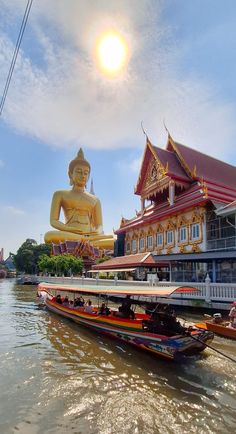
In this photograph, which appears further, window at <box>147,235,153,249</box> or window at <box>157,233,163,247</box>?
window at <box>147,235,153,249</box>

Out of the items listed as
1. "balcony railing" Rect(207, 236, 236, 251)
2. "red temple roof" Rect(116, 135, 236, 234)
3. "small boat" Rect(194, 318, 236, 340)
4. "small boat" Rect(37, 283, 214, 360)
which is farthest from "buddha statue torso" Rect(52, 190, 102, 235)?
"small boat" Rect(194, 318, 236, 340)

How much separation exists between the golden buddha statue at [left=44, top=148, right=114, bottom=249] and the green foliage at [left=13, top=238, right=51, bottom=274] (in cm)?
1407

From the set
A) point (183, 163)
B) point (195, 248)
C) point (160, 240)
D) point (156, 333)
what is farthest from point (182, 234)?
point (156, 333)

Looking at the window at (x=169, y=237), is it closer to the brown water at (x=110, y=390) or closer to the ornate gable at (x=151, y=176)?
the ornate gable at (x=151, y=176)

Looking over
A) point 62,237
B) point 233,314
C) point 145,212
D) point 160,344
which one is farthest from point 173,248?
point 62,237

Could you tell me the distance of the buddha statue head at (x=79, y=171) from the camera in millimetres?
47344

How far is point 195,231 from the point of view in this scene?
21.1m

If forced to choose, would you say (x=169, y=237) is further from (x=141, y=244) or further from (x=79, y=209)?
(x=79, y=209)

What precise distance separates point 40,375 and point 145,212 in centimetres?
2166

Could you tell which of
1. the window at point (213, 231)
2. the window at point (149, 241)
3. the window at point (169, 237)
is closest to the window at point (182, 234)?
the window at point (169, 237)

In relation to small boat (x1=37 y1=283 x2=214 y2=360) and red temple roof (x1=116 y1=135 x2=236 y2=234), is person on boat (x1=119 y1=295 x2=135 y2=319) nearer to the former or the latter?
small boat (x1=37 y1=283 x2=214 y2=360)

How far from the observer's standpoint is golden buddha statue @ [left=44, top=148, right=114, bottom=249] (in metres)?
44.2

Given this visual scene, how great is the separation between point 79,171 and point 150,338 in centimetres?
4034

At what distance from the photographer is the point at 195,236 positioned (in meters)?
21.0
